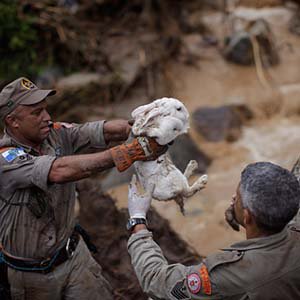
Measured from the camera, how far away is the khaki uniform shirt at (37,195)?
2721 mm

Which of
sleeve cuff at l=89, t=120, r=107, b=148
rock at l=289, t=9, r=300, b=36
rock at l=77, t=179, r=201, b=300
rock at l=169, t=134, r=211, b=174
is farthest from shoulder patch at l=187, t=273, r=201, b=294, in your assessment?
rock at l=289, t=9, r=300, b=36

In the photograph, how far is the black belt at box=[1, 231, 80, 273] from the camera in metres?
3.06

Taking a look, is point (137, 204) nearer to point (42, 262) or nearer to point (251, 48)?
point (42, 262)

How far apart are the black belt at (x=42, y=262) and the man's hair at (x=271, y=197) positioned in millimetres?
1411

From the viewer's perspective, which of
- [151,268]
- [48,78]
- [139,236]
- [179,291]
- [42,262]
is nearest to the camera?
[179,291]

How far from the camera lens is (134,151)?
261cm

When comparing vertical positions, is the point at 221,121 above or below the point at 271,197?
below

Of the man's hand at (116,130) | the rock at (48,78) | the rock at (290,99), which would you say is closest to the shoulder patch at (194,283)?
the man's hand at (116,130)

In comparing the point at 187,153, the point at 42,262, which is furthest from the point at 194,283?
the point at 187,153

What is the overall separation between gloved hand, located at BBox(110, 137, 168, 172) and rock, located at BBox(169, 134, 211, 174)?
4.78m

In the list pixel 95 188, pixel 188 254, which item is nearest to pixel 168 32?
pixel 95 188

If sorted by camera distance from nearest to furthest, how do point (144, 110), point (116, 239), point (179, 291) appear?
1. point (179, 291)
2. point (144, 110)
3. point (116, 239)

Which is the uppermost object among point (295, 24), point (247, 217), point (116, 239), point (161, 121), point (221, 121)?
point (161, 121)

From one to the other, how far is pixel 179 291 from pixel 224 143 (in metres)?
6.62
